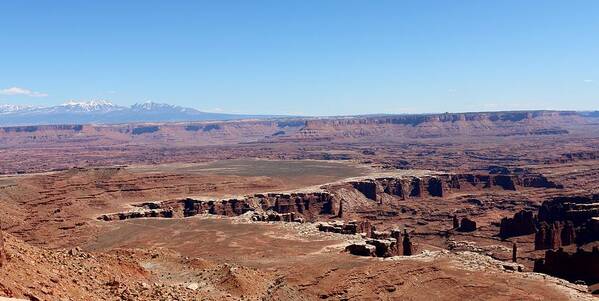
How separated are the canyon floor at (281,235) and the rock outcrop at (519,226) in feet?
1.66

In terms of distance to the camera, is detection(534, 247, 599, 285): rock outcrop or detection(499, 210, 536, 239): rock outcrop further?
detection(499, 210, 536, 239): rock outcrop

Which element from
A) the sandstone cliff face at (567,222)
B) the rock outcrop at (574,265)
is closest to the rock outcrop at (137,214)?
the sandstone cliff face at (567,222)

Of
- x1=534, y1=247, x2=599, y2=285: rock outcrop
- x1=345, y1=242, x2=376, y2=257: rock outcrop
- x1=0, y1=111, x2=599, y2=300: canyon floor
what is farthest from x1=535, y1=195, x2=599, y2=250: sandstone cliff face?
x1=345, y1=242, x2=376, y2=257: rock outcrop

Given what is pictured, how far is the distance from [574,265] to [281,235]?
33.5 m

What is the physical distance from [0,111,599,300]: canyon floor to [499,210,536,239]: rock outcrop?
506 millimetres

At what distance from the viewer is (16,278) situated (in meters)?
27.5

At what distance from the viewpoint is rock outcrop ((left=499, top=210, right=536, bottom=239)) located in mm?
98500

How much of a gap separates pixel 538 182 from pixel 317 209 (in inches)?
2677

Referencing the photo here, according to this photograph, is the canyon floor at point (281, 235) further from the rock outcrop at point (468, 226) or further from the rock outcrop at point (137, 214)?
the rock outcrop at point (468, 226)

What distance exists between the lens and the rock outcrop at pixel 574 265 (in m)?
60.0

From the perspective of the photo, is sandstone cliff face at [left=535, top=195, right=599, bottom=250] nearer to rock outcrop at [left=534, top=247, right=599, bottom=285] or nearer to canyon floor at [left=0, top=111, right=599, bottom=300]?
canyon floor at [left=0, top=111, right=599, bottom=300]

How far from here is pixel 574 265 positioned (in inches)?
2434

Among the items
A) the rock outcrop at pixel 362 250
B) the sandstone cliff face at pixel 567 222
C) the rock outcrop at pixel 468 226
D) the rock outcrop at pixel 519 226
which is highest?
the rock outcrop at pixel 362 250

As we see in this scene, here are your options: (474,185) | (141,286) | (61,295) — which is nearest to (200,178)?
(474,185)
